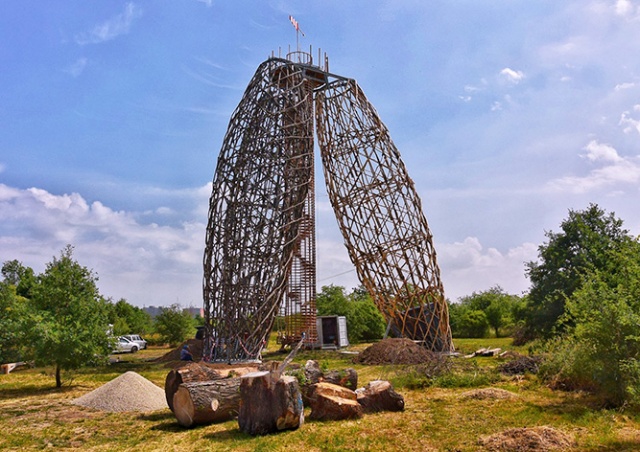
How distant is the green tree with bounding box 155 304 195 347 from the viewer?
31906 mm

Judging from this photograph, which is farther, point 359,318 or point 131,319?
point 131,319

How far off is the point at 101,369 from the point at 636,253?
59.1 ft

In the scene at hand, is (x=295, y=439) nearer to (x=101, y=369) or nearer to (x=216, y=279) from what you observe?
(x=216, y=279)

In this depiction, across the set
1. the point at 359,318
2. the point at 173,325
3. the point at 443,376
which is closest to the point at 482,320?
the point at 359,318

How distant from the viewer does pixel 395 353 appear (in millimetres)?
16453

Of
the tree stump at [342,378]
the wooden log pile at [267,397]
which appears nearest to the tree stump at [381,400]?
the wooden log pile at [267,397]

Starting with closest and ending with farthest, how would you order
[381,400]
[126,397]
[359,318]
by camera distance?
[381,400] < [126,397] < [359,318]

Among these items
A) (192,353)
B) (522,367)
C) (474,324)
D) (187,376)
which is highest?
(187,376)

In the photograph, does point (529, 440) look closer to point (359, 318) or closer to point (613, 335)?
point (613, 335)

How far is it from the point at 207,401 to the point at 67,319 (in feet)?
23.7

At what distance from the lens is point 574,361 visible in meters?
9.15

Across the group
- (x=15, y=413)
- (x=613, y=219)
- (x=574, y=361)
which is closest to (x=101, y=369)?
(x=15, y=413)

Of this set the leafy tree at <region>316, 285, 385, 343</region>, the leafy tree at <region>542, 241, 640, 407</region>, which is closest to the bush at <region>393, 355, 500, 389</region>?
the leafy tree at <region>542, 241, 640, 407</region>

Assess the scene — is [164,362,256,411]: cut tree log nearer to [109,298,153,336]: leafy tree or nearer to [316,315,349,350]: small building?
[316,315,349,350]: small building
